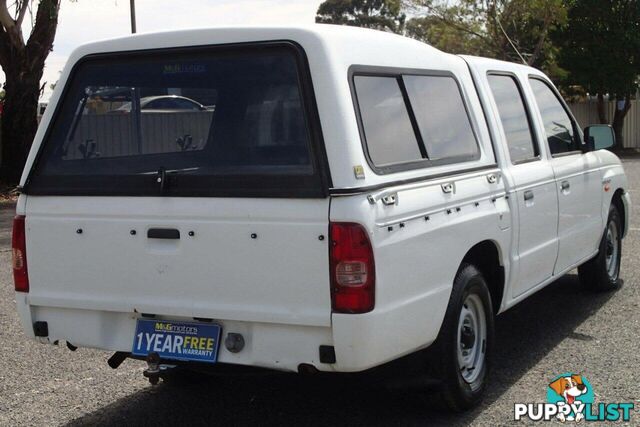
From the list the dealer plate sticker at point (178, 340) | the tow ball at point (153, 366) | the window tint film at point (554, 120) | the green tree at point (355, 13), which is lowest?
the tow ball at point (153, 366)

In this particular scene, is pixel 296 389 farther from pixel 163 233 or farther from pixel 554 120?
pixel 554 120

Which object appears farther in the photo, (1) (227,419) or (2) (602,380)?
(2) (602,380)

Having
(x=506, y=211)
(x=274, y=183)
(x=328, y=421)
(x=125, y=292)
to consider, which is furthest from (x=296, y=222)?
(x=506, y=211)

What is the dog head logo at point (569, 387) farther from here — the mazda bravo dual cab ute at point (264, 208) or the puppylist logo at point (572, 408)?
the mazda bravo dual cab ute at point (264, 208)

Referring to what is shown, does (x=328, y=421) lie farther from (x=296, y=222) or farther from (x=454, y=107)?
(x=454, y=107)

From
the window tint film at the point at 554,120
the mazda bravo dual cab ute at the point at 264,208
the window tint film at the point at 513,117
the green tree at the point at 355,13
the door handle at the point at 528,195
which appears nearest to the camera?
the mazda bravo dual cab ute at the point at 264,208

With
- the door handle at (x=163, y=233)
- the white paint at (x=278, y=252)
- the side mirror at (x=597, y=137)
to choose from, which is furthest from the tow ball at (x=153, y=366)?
the side mirror at (x=597, y=137)

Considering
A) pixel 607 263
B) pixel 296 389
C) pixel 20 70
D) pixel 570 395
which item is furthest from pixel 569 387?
pixel 20 70

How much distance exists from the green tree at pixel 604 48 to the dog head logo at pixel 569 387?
25.0m

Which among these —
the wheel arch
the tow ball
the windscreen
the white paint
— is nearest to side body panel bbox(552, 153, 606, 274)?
the wheel arch

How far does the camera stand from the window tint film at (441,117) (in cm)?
495

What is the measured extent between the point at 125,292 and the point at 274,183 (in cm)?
96

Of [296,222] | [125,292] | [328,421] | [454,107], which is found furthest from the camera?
[454,107]

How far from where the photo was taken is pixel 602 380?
548 centimetres
